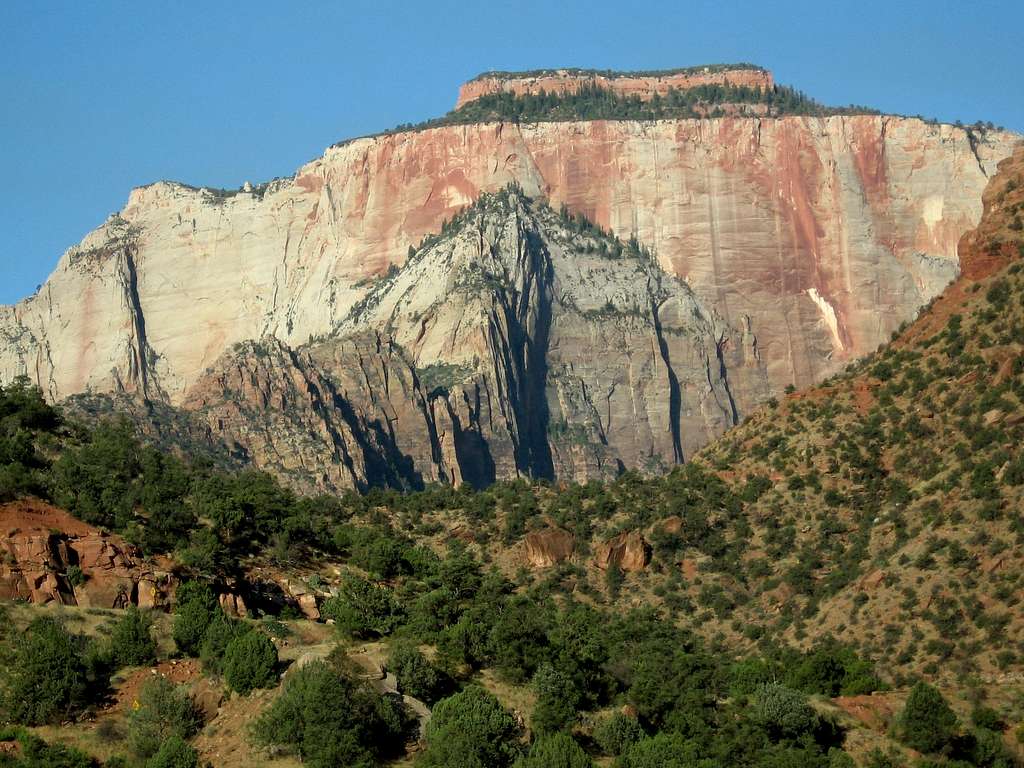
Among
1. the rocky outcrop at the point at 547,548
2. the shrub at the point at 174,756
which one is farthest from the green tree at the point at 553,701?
the rocky outcrop at the point at 547,548

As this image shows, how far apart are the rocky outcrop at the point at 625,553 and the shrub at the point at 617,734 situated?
3487 cm

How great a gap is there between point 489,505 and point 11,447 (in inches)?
1363

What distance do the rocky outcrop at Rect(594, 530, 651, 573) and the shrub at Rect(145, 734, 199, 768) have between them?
149ft

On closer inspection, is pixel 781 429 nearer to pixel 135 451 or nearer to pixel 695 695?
pixel 135 451

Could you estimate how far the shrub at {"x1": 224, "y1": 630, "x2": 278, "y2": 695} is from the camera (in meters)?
69.7

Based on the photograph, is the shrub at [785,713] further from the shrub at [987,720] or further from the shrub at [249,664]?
the shrub at [249,664]

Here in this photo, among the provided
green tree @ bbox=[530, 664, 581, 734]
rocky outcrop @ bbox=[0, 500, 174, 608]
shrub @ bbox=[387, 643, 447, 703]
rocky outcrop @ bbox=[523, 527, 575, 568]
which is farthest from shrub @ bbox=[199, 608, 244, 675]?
rocky outcrop @ bbox=[523, 527, 575, 568]

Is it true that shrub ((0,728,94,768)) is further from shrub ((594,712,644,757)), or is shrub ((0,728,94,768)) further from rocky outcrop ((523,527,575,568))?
rocky outcrop ((523,527,575,568))

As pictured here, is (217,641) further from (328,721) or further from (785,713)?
(785,713)

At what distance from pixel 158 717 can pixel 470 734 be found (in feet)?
31.1

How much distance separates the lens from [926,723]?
74312 millimetres

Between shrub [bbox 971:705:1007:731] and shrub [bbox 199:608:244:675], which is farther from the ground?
shrub [bbox 199:608:244:675]

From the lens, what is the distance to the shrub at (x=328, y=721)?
Result: 215ft

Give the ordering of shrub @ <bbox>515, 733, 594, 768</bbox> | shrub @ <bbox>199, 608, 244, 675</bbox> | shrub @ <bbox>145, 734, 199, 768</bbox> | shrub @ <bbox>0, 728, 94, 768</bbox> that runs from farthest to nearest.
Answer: shrub @ <bbox>199, 608, 244, 675</bbox>, shrub @ <bbox>515, 733, 594, 768</bbox>, shrub @ <bbox>145, 734, 199, 768</bbox>, shrub @ <bbox>0, 728, 94, 768</bbox>
